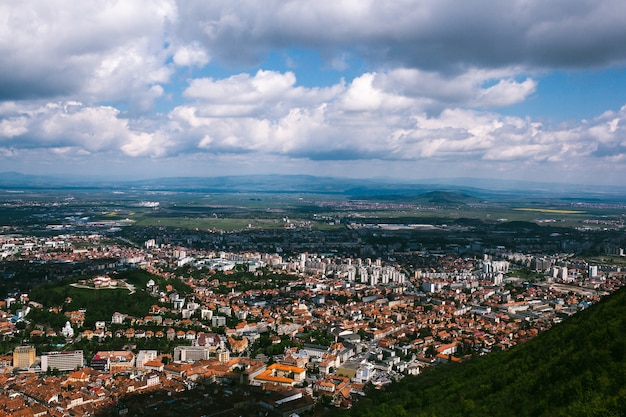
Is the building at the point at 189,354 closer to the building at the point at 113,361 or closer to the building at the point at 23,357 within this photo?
the building at the point at 113,361

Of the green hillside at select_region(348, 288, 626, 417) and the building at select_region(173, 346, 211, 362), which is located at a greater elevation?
the green hillside at select_region(348, 288, 626, 417)

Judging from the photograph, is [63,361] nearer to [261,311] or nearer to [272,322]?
[272,322]

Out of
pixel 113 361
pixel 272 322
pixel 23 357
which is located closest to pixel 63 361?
pixel 23 357

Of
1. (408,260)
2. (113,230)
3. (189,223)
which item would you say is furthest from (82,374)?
(189,223)

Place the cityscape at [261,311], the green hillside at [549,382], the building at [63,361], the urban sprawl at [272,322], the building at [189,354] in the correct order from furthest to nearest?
the building at [189,354], the building at [63,361], the cityscape at [261,311], the urban sprawl at [272,322], the green hillside at [549,382]

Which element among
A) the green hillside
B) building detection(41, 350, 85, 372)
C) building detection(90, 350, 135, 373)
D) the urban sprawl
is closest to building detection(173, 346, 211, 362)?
the urban sprawl

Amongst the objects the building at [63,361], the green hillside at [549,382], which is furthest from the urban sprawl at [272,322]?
the green hillside at [549,382]

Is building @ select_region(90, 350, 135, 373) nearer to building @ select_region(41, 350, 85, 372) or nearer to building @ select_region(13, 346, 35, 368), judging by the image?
building @ select_region(41, 350, 85, 372)
